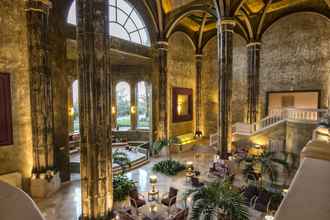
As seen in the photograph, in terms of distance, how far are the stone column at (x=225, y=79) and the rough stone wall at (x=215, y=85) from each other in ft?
22.2

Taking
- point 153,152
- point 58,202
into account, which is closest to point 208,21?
point 153,152

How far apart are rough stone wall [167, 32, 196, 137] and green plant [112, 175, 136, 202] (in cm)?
753

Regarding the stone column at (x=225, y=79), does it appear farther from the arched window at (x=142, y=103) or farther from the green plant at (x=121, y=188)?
the arched window at (x=142, y=103)

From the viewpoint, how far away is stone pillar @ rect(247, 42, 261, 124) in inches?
612

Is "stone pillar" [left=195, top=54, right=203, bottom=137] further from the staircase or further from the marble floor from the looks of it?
the marble floor

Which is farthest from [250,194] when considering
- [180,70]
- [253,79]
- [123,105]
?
[123,105]

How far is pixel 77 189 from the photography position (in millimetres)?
8547

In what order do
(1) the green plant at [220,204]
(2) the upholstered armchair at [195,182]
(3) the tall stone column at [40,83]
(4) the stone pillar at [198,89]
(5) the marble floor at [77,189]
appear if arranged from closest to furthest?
(1) the green plant at [220,204] < (5) the marble floor at [77,189] < (3) the tall stone column at [40,83] < (2) the upholstered armchair at [195,182] < (4) the stone pillar at [198,89]

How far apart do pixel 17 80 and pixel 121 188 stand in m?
5.90

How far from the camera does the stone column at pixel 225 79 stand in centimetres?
1062

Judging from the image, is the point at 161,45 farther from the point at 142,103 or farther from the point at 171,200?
the point at 171,200

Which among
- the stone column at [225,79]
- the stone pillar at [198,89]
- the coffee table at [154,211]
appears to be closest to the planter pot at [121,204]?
the coffee table at [154,211]

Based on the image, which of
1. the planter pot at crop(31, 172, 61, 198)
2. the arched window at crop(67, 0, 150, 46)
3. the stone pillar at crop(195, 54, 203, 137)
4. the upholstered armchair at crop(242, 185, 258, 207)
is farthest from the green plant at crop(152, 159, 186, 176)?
the arched window at crop(67, 0, 150, 46)

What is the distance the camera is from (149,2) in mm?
13336
